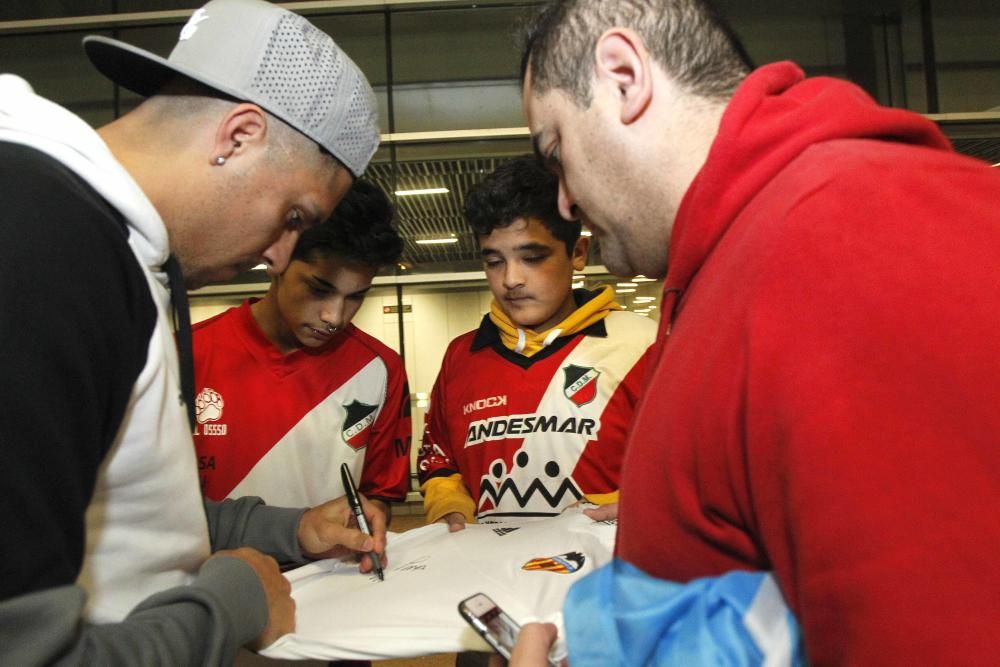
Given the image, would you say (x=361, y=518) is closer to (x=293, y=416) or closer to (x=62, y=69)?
(x=293, y=416)

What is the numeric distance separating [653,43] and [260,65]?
0.57m

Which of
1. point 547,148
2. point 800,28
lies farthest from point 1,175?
point 800,28

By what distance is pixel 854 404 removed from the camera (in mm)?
507

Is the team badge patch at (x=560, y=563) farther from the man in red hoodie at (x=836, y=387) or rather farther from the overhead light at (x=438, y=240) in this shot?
the overhead light at (x=438, y=240)

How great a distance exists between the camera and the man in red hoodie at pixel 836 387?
483 millimetres

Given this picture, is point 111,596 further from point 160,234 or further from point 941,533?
point 941,533

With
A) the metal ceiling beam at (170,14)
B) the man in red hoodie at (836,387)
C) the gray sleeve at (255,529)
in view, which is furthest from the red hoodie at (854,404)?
the metal ceiling beam at (170,14)

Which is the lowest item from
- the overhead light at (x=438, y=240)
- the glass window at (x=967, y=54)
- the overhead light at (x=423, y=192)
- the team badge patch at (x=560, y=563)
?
the team badge patch at (x=560, y=563)

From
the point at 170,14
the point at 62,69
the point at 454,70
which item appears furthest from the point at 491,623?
the point at 62,69

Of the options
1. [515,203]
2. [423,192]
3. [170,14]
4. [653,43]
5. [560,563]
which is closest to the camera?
[653,43]

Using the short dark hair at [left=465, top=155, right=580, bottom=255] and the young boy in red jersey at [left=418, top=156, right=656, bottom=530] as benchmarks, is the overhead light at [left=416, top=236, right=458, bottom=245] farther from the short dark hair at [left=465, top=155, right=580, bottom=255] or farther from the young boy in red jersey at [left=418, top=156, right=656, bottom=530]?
the short dark hair at [left=465, top=155, right=580, bottom=255]

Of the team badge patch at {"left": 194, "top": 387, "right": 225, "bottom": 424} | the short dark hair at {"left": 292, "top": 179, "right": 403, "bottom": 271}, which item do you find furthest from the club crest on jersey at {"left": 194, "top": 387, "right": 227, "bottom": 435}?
the short dark hair at {"left": 292, "top": 179, "right": 403, "bottom": 271}

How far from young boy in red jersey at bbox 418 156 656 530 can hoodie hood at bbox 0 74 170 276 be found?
1274mm

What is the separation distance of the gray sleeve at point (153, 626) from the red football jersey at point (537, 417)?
1.13 m
